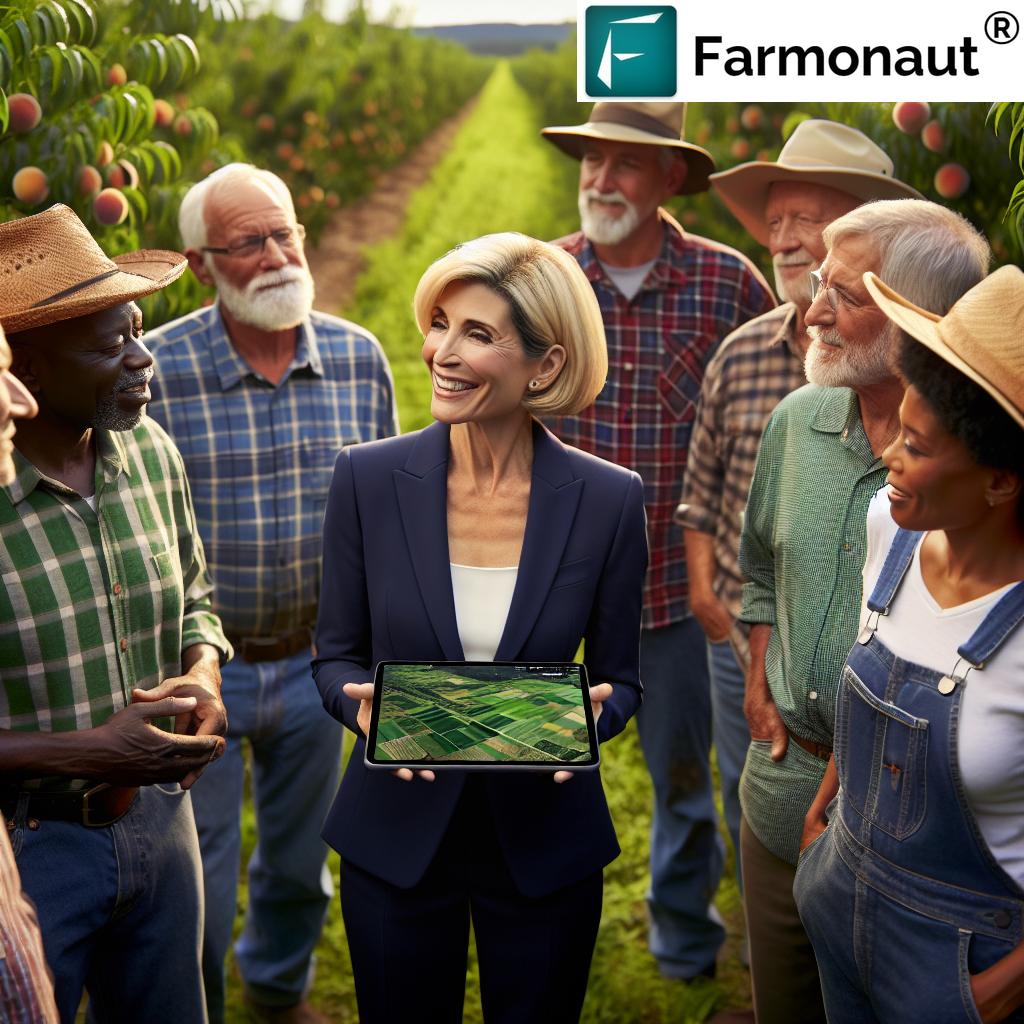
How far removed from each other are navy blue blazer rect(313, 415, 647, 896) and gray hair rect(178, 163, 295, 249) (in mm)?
1613

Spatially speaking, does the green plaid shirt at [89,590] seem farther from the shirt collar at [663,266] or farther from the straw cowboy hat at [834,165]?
the straw cowboy hat at [834,165]

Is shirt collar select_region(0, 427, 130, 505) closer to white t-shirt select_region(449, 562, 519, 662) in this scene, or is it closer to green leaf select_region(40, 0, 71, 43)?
white t-shirt select_region(449, 562, 519, 662)

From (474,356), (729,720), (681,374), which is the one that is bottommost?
(729,720)

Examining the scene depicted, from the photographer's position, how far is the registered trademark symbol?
4.03 meters

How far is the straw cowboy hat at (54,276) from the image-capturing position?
8.77 ft

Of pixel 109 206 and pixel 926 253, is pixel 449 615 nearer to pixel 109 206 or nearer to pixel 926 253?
pixel 926 253

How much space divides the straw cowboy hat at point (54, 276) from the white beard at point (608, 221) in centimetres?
213

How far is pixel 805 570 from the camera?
3143mm

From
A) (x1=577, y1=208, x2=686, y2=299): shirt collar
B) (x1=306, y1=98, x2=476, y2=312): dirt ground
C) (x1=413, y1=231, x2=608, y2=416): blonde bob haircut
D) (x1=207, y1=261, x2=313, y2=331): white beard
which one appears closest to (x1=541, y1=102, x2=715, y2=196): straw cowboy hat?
(x1=577, y1=208, x2=686, y2=299): shirt collar

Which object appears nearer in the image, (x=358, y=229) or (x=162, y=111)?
(x=162, y=111)

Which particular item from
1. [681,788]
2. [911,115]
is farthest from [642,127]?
[681,788]

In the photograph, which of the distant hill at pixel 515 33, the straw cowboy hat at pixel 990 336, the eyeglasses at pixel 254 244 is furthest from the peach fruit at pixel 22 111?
the distant hill at pixel 515 33

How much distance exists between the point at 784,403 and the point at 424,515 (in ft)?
3.44

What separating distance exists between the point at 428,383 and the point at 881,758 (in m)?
9.98
